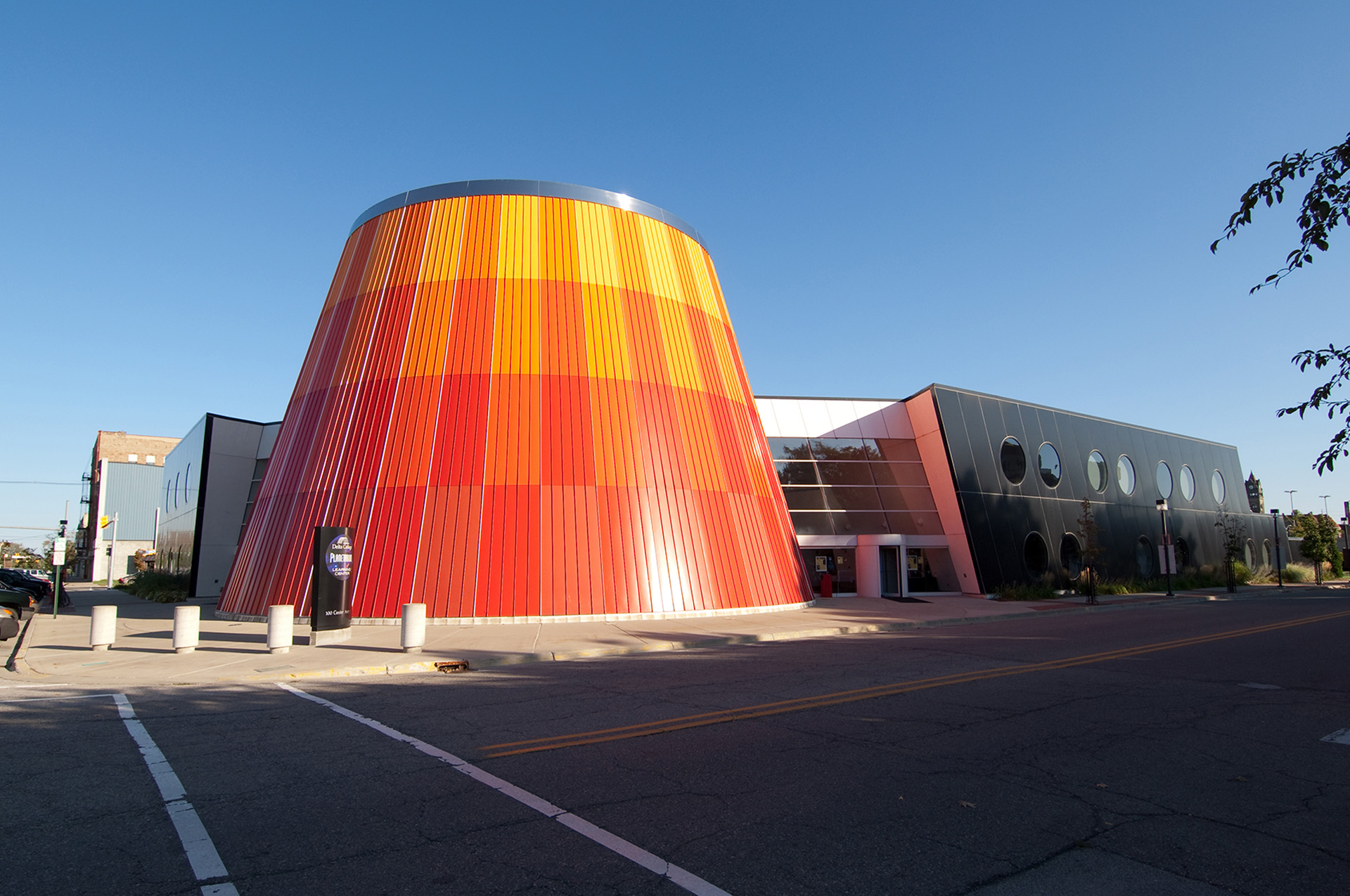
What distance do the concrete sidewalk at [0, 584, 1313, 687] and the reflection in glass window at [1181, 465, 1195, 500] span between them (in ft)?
75.5

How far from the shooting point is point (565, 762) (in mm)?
6219

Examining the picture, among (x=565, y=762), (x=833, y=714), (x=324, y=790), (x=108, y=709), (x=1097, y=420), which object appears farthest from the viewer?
(x=1097, y=420)

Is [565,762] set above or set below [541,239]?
below

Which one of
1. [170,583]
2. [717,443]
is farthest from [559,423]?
[170,583]

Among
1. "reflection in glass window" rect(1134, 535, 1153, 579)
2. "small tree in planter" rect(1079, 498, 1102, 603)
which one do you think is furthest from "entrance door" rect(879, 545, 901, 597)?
"reflection in glass window" rect(1134, 535, 1153, 579)

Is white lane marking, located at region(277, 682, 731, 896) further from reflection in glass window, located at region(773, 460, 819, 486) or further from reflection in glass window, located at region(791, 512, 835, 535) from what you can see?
reflection in glass window, located at region(773, 460, 819, 486)

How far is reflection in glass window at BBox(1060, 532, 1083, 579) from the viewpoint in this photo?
104 ft

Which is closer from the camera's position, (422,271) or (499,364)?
(499,364)

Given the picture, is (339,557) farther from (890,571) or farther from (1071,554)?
(1071,554)

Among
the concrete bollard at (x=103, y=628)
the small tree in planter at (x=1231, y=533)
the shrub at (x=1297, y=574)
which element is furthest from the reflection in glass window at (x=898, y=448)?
the shrub at (x=1297, y=574)

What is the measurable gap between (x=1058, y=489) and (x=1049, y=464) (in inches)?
44.9

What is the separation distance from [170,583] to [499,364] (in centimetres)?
2175

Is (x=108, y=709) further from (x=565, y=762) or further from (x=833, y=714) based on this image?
(x=833, y=714)

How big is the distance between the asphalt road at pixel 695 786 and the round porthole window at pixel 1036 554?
67.0 ft
